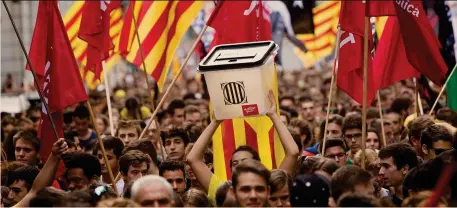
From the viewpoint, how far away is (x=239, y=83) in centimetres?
1140

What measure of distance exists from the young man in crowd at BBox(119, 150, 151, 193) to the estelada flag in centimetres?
57

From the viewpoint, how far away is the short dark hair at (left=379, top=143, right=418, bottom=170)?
12.0 m

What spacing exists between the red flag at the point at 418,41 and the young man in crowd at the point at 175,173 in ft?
7.27

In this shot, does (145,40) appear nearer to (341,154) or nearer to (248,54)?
(341,154)

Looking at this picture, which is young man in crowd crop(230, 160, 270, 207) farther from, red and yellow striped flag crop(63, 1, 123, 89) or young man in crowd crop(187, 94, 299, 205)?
red and yellow striped flag crop(63, 1, 123, 89)

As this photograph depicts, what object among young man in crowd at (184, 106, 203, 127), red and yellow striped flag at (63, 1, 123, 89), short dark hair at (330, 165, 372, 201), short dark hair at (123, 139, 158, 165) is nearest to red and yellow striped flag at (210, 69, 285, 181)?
short dark hair at (123, 139, 158, 165)

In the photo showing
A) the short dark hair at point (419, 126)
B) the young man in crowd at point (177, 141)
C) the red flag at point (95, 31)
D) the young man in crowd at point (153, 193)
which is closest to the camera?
the young man in crowd at point (153, 193)

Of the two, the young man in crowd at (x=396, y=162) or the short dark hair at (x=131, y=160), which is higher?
the short dark hair at (x=131, y=160)

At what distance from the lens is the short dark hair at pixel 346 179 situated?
31.8ft

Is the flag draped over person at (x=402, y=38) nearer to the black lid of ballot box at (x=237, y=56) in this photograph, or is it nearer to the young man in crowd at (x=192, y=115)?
the black lid of ballot box at (x=237, y=56)

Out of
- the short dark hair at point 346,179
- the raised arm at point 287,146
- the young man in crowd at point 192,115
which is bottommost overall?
the young man in crowd at point 192,115

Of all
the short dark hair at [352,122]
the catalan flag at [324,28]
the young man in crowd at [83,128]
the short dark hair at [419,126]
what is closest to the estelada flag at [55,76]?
the short dark hair at [419,126]

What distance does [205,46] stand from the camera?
24.9 meters

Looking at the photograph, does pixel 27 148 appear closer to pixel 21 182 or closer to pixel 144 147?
pixel 144 147
